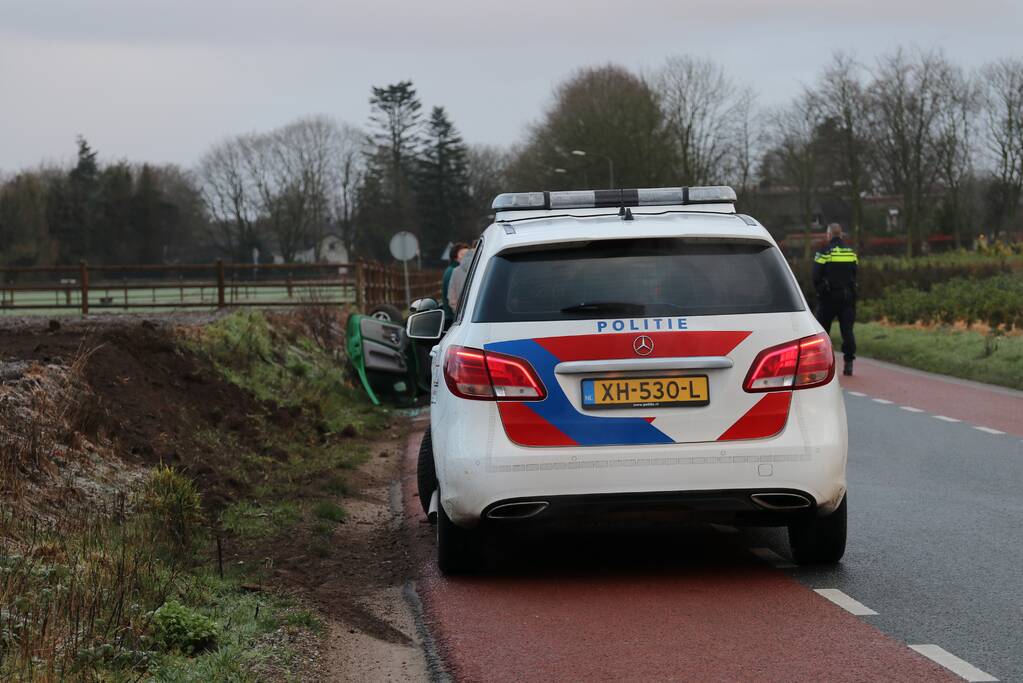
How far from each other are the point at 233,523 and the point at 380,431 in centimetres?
680

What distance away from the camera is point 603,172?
72.5 metres

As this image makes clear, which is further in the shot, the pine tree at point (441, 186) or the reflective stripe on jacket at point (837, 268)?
the pine tree at point (441, 186)

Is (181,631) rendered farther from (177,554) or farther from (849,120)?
(849,120)

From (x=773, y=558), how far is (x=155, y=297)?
30258mm

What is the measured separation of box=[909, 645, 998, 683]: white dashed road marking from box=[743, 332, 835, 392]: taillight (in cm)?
141

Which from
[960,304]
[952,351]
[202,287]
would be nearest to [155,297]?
[202,287]

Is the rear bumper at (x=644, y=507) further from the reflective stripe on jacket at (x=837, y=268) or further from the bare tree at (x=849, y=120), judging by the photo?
the bare tree at (x=849, y=120)

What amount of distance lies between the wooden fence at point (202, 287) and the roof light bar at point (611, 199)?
2215 centimetres

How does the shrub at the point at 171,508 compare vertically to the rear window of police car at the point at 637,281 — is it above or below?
below

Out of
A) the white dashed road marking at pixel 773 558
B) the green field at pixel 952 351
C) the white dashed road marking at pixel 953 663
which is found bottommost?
the green field at pixel 952 351

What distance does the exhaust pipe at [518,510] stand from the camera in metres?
6.49

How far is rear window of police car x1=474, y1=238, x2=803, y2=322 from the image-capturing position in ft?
21.5

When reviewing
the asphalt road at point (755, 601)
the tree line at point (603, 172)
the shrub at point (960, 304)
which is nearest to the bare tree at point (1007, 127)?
the tree line at point (603, 172)

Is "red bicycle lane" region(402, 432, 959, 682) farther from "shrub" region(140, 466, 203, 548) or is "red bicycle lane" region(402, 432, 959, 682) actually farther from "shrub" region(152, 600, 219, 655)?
"shrub" region(140, 466, 203, 548)
